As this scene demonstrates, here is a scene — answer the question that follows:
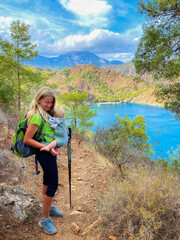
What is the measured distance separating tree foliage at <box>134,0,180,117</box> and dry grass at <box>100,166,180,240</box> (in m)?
3.77

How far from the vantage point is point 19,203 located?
7.01 ft

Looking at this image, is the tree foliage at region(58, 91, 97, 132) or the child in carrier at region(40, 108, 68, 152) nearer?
the child in carrier at region(40, 108, 68, 152)

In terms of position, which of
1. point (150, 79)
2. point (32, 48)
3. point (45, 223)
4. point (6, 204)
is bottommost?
point (45, 223)

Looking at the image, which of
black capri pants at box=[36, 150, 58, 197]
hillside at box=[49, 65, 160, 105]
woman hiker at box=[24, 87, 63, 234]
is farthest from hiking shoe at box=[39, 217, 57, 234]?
hillside at box=[49, 65, 160, 105]

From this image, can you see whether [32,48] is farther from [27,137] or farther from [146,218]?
[146,218]

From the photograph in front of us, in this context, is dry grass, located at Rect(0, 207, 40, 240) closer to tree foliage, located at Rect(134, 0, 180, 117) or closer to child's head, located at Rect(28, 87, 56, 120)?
child's head, located at Rect(28, 87, 56, 120)

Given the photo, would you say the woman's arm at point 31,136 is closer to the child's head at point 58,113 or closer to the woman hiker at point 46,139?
the woman hiker at point 46,139

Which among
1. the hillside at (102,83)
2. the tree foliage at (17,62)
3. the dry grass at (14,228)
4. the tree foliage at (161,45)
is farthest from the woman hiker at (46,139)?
the hillside at (102,83)

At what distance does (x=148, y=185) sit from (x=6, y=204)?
1705 mm

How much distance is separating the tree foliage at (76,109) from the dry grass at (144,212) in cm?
1779

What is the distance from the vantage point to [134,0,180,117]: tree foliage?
4.78m

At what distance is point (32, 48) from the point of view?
10.9 metres

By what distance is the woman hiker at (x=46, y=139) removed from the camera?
5.66ft

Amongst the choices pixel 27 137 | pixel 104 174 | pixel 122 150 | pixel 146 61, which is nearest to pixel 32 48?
pixel 146 61
